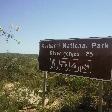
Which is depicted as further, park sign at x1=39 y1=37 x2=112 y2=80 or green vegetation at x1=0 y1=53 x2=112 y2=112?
green vegetation at x1=0 y1=53 x2=112 y2=112

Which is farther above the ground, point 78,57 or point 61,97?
point 78,57

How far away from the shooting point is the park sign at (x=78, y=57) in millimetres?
9094

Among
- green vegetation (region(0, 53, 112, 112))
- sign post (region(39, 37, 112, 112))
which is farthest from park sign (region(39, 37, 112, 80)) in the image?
green vegetation (region(0, 53, 112, 112))

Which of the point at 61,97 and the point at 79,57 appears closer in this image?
the point at 79,57

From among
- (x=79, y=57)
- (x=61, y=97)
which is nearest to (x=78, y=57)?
(x=79, y=57)

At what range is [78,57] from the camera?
10.2m

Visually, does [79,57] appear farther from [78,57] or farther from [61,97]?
[61,97]

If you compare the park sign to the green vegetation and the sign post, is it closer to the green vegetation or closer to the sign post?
the sign post

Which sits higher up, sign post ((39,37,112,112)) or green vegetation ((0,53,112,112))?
sign post ((39,37,112,112))

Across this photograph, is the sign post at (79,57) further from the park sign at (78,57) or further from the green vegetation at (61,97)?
the green vegetation at (61,97)

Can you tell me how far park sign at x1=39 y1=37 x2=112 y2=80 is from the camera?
9094 millimetres

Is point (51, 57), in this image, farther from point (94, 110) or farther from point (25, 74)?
point (25, 74)

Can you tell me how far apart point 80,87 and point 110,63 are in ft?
14.7

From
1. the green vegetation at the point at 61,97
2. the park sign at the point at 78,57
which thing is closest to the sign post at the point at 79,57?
the park sign at the point at 78,57
